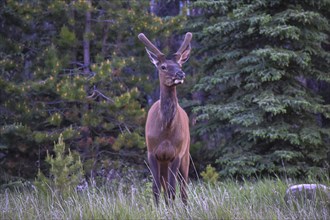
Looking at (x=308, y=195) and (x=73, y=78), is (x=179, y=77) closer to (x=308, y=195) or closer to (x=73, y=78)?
(x=308, y=195)

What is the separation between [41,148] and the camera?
13.4 m

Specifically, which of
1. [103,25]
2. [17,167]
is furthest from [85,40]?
[17,167]

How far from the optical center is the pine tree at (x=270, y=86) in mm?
11500

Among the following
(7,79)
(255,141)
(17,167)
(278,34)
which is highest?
(278,34)

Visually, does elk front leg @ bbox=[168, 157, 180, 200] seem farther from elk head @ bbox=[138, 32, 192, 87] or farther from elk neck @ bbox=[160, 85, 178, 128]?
elk head @ bbox=[138, 32, 192, 87]

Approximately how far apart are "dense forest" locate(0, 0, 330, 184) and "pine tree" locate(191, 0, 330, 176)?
0.09 feet

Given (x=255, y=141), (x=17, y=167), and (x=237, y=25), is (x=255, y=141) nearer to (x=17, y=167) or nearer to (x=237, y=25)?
(x=237, y=25)

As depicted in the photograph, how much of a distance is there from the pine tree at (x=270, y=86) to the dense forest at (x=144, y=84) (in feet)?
0.09

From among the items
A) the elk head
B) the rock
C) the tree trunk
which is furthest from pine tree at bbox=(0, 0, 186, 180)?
the rock

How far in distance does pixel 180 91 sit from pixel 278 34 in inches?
138

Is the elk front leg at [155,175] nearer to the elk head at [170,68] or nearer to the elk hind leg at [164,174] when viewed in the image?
the elk hind leg at [164,174]

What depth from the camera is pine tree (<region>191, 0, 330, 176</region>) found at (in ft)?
37.7

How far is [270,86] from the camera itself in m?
12.0

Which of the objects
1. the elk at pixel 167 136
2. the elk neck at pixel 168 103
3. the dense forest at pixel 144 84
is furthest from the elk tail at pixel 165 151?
the dense forest at pixel 144 84
